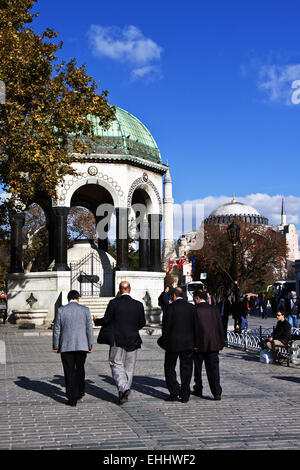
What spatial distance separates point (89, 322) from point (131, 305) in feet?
2.25

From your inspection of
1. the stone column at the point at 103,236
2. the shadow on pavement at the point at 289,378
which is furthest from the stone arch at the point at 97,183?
the shadow on pavement at the point at 289,378

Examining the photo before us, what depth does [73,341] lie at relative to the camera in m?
8.15

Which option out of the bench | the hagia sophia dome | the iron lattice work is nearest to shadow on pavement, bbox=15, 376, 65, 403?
the bench

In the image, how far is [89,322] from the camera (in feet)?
27.5

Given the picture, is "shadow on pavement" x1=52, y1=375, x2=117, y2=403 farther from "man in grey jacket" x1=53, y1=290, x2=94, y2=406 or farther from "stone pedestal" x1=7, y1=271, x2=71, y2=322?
"stone pedestal" x1=7, y1=271, x2=71, y2=322

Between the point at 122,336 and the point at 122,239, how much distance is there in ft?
51.7

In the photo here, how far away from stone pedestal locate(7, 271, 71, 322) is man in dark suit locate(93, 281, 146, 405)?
14350 mm

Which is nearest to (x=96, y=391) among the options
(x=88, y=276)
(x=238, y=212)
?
(x=88, y=276)

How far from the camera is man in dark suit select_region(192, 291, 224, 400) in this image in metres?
8.51

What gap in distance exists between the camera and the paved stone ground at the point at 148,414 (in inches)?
233

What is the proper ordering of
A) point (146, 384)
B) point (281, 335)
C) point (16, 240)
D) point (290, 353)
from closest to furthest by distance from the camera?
1. point (146, 384)
2. point (290, 353)
3. point (281, 335)
4. point (16, 240)

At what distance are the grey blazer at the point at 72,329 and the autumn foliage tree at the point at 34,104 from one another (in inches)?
348

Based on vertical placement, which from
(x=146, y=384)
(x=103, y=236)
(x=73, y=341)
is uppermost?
(x=103, y=236)
